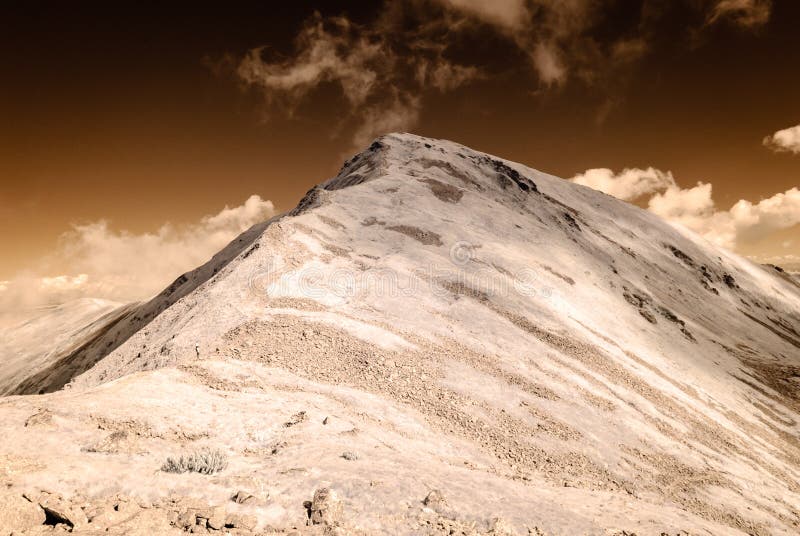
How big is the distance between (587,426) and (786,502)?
1179 cm

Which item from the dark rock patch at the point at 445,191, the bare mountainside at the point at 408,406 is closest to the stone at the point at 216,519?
the bare mountainside at the point at 408,406

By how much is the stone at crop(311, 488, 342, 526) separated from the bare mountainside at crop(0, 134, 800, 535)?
0.06m

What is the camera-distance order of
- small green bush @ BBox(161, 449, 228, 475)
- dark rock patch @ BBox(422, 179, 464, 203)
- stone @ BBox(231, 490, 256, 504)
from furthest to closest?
dark rock patch @ BBox(422, 179, 464, 203)
small green bush @ BBox(161, 449, 228, 475)
stone @ BBox(231, 490, 256, 504)

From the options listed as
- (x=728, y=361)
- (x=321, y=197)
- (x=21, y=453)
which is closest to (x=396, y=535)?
(x=21, y=453)

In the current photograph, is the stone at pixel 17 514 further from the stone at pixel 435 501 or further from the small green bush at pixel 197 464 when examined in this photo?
the stone at pixel 435 501

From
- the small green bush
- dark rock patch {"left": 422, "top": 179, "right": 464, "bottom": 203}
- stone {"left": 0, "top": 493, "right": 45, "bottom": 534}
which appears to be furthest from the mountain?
stone {"left": 0, "top": 493, "right": 45, "bottom": 534}

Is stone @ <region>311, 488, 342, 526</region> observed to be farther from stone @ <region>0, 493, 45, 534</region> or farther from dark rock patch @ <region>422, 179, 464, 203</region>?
dark rock patch @ <region>422, 179, 464, 203</region>

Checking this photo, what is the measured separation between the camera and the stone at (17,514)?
702 centimetres

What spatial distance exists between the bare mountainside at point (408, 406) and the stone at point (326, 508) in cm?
6

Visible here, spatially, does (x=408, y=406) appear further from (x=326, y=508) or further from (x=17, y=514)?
(x=17, y=514)

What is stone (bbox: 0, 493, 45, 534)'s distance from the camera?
7.02 m

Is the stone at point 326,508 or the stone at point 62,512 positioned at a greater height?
the stone at point 326,508

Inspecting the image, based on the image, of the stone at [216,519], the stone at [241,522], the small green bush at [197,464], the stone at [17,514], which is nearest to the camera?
the stone at [17,514]

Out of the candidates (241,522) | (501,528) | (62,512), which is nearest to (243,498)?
(241,522)
